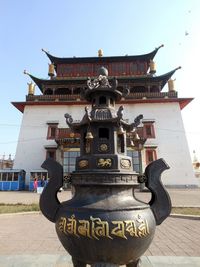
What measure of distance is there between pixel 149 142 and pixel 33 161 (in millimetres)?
11877

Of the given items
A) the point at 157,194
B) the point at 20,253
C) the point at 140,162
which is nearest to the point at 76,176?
the point at 157,194

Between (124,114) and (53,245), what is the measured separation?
1906 centimetres

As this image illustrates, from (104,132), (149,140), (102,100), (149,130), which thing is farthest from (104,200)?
(149,130)

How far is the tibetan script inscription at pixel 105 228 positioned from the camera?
2225 millimetres

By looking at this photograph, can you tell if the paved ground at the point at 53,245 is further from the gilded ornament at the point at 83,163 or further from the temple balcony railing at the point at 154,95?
the temple balcony railing at the point at 154,95

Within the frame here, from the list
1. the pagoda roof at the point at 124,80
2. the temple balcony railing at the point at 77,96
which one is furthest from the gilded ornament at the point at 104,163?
the pagoda roof at the point at 124,80

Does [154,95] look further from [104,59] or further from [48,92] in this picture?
[48,92]

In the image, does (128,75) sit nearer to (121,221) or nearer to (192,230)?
(192,230)

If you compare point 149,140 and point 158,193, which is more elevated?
point 149,140

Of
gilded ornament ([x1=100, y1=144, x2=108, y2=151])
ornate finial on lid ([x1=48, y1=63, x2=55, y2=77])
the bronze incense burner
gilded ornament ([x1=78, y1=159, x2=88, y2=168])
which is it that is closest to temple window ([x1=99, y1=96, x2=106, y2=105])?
the bronze incense burner

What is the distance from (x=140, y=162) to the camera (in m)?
18.5

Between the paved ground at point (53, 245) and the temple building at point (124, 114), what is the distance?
11.8m

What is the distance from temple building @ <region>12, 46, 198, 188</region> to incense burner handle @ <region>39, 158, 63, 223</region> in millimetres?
15186

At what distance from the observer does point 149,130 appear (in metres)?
21.7
